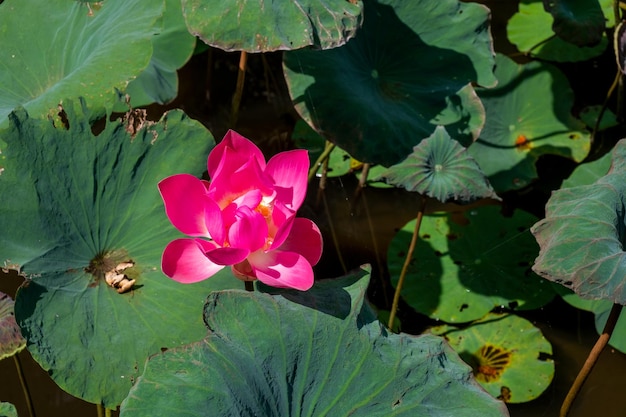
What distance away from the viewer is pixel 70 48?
2078mm

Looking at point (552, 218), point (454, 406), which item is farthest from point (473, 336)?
point (454, 406)

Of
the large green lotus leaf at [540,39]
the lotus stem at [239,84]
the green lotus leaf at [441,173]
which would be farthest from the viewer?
the large green lotus leaf at [540,39]

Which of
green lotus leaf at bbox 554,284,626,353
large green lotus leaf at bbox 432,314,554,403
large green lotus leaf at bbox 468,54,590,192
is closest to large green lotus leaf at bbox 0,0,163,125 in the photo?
large green lotus leaf at bbox 432,314,554,403

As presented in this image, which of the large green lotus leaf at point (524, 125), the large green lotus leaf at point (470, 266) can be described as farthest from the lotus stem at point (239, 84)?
the large green lotus leaf at point (524, 125)

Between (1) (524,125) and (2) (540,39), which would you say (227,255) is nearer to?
(1) (524,125)

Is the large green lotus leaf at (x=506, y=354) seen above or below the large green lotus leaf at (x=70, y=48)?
below

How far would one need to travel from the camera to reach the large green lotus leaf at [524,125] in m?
2.78

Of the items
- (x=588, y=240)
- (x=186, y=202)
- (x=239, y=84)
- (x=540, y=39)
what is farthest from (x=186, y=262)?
(x=540, y=39)

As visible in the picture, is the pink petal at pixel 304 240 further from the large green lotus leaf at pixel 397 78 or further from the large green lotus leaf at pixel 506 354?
the large green lotus leaf at pixel 506 354

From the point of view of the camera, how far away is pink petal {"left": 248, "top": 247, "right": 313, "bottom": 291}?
4.58 ft

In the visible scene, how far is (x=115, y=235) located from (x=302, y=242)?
443 millimetres

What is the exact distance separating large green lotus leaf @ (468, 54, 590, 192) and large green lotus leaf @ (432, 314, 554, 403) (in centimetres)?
61

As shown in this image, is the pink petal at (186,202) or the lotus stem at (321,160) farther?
the lotus stem at (321,160)

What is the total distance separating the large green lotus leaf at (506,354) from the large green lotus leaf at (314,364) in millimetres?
837
